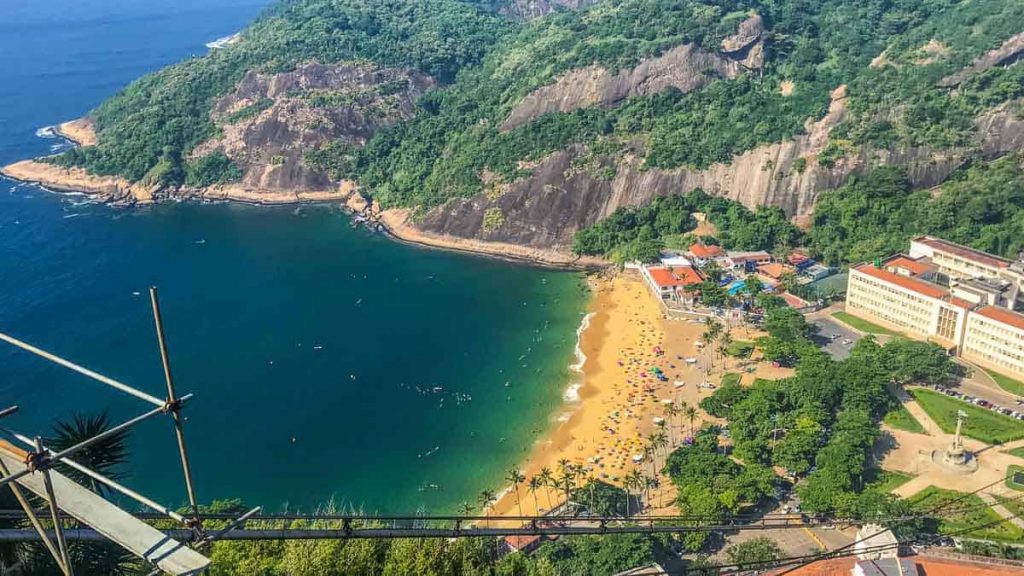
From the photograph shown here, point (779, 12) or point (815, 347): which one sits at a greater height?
point (779, 12)

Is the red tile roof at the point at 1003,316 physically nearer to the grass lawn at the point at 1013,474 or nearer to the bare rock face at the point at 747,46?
the grass lawn at the point at 1013,474

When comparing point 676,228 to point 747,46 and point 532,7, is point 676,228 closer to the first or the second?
point 747,46

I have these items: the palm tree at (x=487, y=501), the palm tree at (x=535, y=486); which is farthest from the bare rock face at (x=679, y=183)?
the palm tree at (x=487, y=501)

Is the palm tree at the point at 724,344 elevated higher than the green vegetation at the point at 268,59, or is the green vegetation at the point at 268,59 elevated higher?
the green vegetation at the point at 268,59

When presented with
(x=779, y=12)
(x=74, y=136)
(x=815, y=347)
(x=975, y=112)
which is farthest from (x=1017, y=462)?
(x=74, y=136)

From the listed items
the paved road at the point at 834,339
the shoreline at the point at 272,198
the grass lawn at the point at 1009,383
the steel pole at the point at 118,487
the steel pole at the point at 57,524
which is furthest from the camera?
the shoreline at the point at 272,198

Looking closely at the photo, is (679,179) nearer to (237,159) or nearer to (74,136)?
(237,159)
